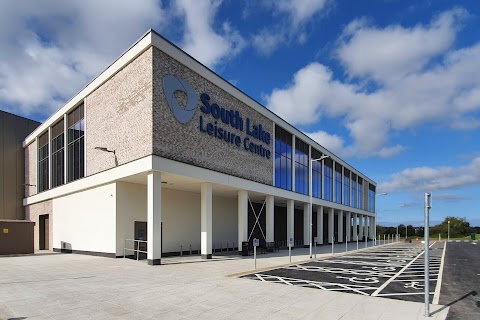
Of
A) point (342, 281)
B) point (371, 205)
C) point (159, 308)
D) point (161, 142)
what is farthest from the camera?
point (371, 205)

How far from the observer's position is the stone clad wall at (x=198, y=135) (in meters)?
18.2

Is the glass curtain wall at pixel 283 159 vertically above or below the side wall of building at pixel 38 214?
above

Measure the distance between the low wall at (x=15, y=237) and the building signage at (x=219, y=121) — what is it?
14.7m

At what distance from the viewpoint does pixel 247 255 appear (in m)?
24.2

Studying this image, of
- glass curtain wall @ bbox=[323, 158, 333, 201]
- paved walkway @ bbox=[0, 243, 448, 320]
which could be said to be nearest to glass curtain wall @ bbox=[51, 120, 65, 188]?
paved walkway @ bbox=[0, 243, 448, 320]

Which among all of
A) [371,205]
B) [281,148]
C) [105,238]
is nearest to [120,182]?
[105,238]

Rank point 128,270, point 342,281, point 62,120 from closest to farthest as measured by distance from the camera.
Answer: point 342,281 → point 128,270 → point 62,120

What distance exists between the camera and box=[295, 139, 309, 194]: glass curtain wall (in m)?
35.7

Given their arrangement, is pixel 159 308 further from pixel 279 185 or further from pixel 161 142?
pixel 279 185

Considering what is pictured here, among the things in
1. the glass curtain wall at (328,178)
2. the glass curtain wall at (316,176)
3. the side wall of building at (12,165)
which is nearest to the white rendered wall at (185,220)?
the glass curtain wall at (316,176)

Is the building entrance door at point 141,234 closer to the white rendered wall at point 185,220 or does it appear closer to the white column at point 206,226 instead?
the white rendered wall at point 185,220

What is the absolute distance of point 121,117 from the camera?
20.2 metres

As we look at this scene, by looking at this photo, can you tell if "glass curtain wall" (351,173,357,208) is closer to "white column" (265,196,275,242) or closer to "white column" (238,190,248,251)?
"white column" (265,196,275,242)

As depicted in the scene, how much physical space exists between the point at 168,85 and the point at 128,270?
9.65 meters
